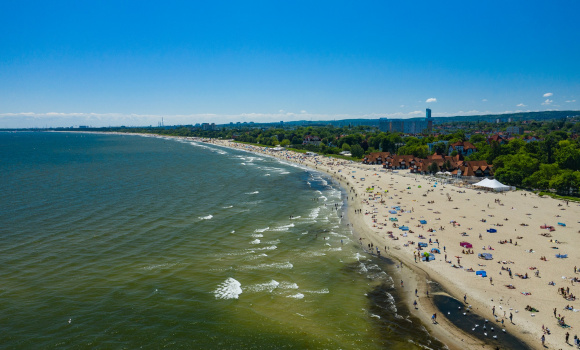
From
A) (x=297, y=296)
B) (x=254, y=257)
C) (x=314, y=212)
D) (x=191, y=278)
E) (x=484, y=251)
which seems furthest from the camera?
(x=314, y=212)

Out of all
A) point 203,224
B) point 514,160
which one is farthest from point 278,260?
point 514,160

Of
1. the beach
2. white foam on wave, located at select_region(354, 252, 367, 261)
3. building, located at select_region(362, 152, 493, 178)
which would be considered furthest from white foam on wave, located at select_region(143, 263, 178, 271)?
building, located at select_region(362, 152, 493, 178)

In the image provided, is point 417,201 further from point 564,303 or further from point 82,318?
point 82,318

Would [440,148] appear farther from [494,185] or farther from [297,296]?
[297,296]

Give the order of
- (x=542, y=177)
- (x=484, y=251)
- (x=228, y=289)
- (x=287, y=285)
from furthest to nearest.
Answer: (x=542, y=177)
(x=484, y=251)
(x=287, y=285)
(x=228, y=289)

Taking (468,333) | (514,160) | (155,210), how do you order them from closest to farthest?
(468,333)
(155,210)
(514,160)

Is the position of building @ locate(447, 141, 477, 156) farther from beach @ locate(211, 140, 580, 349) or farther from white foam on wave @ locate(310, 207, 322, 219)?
white foam on wave @ locate(310, 207, 322, 219)

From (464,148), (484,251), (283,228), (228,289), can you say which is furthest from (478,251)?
(464,148)
